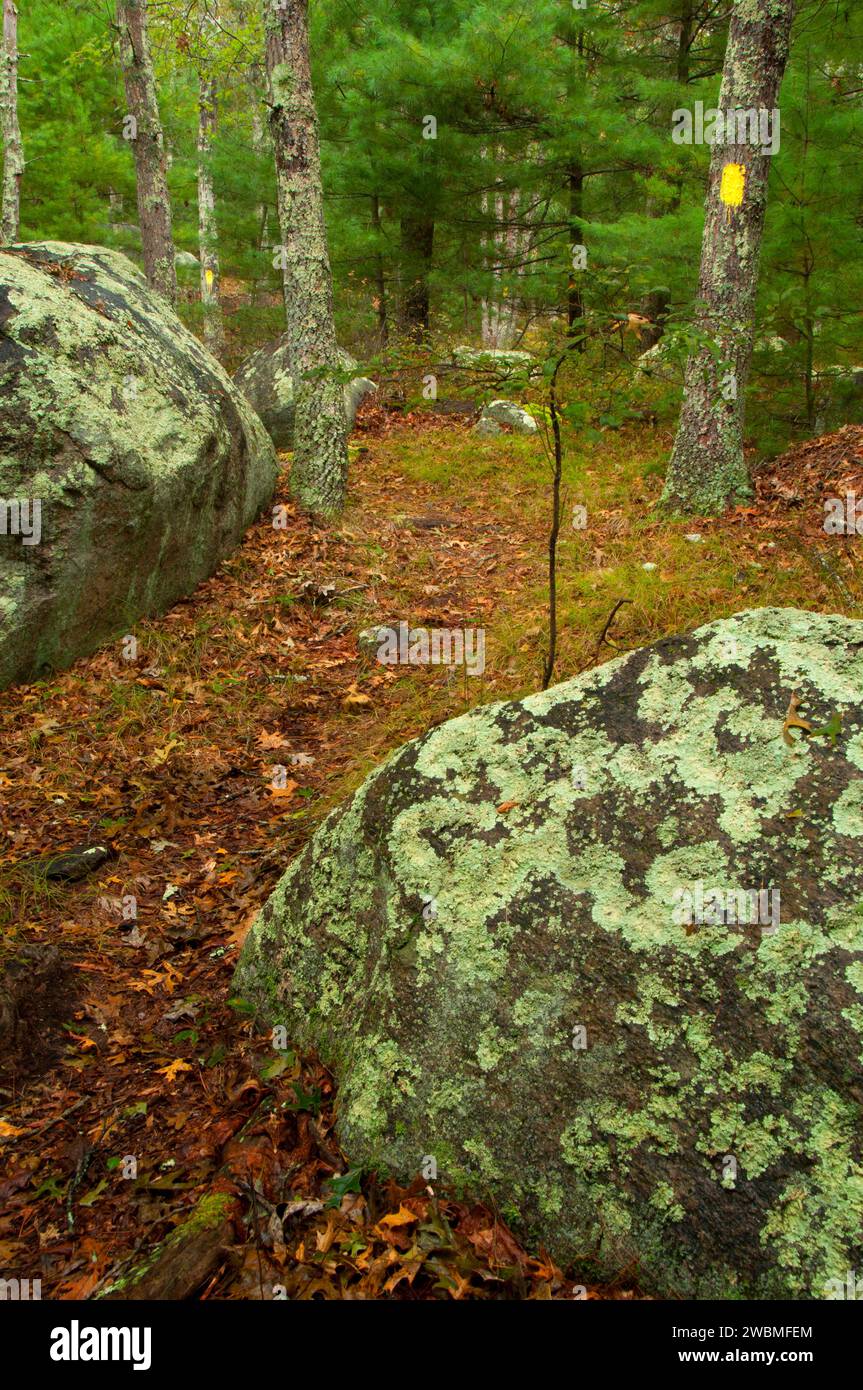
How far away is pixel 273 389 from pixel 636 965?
39.7ft

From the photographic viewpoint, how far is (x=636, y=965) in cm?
216

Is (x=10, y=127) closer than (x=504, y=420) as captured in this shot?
No

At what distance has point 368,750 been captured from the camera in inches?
201

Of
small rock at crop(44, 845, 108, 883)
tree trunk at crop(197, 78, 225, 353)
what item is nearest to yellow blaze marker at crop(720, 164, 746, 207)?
small rock at crop(44, 845, 108, 883)

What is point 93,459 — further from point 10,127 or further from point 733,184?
point 10,127

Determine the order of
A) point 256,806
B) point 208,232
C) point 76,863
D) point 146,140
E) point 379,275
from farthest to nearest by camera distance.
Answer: point 208,232
point 379,275
point 146,140
point 256,806
point 76,863

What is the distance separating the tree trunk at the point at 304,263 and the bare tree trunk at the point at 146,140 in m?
4.64

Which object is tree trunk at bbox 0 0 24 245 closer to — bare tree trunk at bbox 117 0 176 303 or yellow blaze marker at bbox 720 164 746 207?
bare tree trunk at bbox 117 0 176 303

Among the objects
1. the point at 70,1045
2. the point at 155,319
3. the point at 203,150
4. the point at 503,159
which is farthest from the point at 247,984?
the point at 203,150

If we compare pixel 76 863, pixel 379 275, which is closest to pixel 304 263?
pixel 76 863

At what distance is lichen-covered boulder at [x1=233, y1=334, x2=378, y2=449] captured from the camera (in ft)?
40.9

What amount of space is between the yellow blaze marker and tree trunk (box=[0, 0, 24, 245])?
41.4 feet

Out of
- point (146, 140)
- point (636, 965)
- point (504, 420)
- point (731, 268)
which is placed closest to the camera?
point (636, 965)

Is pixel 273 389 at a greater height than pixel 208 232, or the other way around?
pixel 208 232
